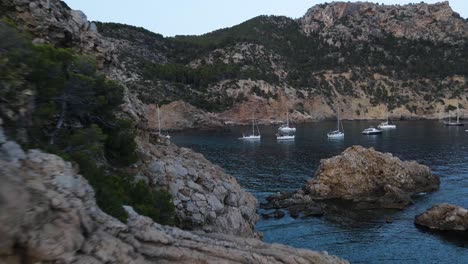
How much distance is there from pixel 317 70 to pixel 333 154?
10637cm

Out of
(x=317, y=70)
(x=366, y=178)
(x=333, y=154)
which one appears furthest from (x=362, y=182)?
(x=317, y=70)

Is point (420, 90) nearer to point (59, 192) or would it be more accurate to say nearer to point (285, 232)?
point (285, 232)

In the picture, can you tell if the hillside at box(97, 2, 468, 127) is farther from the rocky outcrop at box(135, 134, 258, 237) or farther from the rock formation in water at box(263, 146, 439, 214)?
the rocky outcrop at box(135, 134, 258, 237)

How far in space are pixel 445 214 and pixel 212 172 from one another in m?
25.2

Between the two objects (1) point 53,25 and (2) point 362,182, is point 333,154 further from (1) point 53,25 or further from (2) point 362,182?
(1) point 53,25

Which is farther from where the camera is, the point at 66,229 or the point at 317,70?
the point at 317,70

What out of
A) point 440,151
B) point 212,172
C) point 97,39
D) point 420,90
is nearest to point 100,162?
point 212,172

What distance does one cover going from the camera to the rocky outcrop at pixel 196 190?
21.8 meters

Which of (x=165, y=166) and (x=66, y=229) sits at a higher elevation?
(x=66, y=229)

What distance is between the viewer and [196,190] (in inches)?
927

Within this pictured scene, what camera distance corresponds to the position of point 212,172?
27688 mm

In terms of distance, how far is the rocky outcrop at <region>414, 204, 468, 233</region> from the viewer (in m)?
40.1

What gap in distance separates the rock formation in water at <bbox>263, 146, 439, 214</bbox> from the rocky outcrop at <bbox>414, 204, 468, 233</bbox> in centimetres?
694

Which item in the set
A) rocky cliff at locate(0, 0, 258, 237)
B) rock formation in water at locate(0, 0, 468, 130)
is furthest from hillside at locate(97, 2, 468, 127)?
rocky cliff at locate(0, 0, 258, 237)
